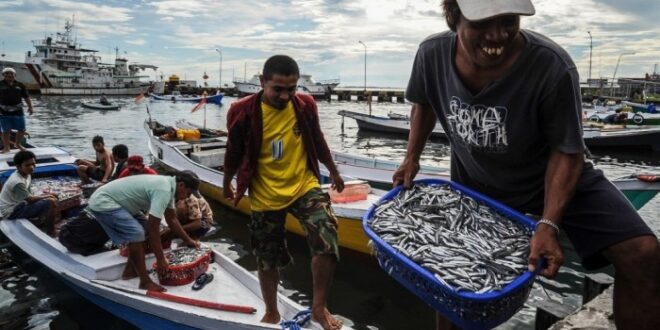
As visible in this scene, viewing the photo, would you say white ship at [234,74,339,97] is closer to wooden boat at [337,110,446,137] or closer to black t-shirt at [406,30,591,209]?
wooden boat at [337,110,446,137]

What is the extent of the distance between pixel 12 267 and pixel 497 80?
29.5 feet

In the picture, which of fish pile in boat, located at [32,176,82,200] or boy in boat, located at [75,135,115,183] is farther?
boy in boat, located at [75,135,115,183]

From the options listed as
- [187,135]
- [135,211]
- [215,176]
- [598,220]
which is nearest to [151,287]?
[135,211]

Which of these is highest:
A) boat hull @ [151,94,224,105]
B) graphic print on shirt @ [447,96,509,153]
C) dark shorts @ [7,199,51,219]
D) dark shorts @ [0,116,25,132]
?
boat hull @ [151,94,224,105]

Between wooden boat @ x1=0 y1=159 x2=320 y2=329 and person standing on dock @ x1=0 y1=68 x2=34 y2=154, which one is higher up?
person standing on dock @ x1=0 y1=68 x2=34 y2=154

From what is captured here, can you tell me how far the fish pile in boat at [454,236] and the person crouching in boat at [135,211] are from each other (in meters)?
3.40

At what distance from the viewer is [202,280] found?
568 centimetres

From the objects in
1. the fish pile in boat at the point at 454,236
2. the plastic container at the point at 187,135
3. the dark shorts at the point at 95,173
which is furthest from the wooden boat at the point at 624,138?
the fish pile in boat at the point at 454,236

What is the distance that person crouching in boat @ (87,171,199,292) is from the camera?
533 cm

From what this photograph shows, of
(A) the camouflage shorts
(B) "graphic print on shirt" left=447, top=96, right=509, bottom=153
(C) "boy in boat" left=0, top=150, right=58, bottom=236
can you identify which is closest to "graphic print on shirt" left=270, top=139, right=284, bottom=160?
(A) the camouflage shorts

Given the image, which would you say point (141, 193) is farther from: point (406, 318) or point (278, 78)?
point (406, 318)

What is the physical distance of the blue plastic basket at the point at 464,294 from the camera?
215cm

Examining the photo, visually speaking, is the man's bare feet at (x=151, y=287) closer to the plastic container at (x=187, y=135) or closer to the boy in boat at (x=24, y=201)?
the boy in boat at (x=24, y=201)

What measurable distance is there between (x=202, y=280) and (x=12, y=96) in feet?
32.7
